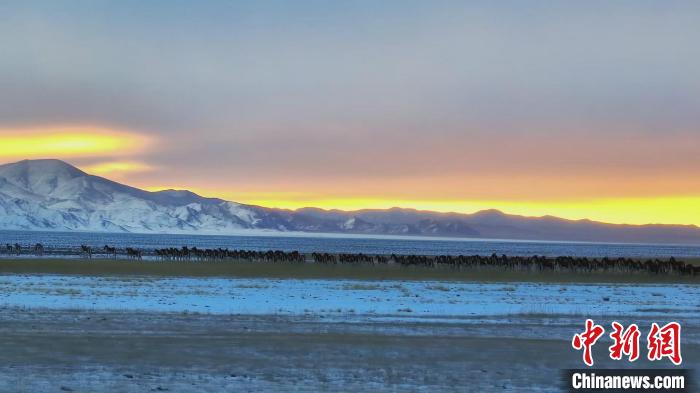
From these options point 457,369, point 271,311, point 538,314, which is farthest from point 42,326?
point 538,314

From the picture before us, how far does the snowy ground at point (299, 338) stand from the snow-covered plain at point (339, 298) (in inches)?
2.6

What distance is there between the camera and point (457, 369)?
12.8 meters

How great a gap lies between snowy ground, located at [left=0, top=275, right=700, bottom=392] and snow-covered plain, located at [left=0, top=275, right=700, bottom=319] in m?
0.07

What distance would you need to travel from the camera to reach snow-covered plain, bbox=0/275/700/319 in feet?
71.3

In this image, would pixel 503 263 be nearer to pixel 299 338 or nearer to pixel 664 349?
pixel 299 338

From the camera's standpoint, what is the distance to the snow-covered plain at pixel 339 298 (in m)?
21.7

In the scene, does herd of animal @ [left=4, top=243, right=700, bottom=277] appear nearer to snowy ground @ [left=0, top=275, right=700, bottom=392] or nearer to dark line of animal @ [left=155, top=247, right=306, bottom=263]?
dark line of animal @ [left=155, top=247, right=306, bottom=263]

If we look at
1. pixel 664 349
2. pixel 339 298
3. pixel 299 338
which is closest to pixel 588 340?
pixel 664 349

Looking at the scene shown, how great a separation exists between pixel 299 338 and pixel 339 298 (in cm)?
962

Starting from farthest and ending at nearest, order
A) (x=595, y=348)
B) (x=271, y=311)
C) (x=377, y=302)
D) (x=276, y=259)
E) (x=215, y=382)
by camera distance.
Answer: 1. (x=276, y=259)
2. (x=377, y=302)
3. (x=271, y=311)
4. (x=595, y=348)
5. (x=215, y=382)

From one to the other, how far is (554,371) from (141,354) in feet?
21.8

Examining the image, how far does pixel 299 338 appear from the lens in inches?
634

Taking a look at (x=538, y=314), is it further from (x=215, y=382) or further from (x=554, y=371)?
(x=215, y=382)

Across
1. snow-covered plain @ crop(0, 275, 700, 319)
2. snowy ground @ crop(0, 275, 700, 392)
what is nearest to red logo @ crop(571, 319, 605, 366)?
snowy ground @ crop(0, 275, 700, 392)
